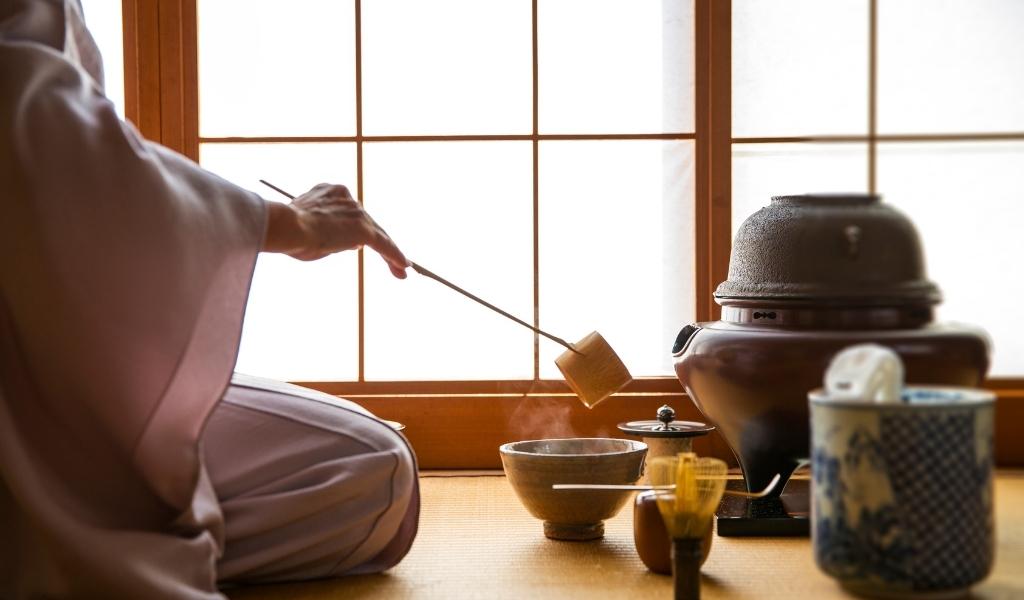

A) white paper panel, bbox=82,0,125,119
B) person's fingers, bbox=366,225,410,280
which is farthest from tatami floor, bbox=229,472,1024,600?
white paper panel, bbox=82,0,125,119

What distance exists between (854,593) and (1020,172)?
34.3 inches

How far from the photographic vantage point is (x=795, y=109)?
2824 mm

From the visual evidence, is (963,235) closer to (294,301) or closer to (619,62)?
(619,62)

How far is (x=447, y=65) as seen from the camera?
10.4 feet

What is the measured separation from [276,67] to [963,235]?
85.8 inches

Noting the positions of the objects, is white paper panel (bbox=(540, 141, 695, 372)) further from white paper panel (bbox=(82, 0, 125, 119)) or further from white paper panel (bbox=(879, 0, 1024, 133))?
white paper panel (bbox=(879, 0, 1024, 133))

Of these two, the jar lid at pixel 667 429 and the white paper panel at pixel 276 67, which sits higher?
the white paper panel at pixel 276 67

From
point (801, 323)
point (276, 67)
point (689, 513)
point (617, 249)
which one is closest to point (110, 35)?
A: point (276, 67)

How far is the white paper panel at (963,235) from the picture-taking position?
1357 millimetres

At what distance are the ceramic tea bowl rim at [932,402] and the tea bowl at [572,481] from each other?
0.83 metres

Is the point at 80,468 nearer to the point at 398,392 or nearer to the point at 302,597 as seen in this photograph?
the point at 302,597

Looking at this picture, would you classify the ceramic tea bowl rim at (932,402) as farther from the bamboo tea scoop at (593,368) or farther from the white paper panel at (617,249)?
the white paper panel at (617,249)

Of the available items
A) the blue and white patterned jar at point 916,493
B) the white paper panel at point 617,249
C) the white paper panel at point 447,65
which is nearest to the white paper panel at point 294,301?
the white paper panel at point 447,65

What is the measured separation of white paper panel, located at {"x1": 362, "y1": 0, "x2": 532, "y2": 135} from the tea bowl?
1250 millimetres
